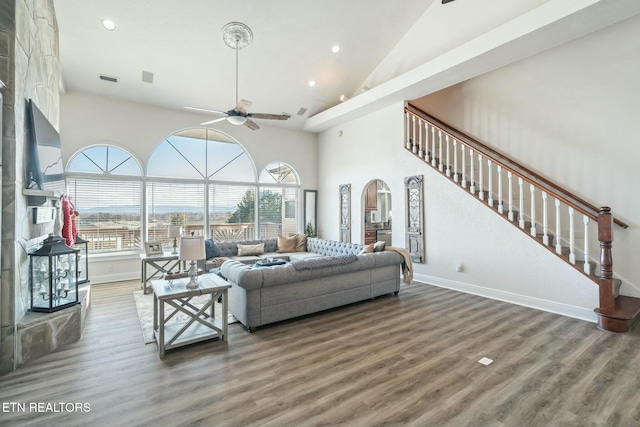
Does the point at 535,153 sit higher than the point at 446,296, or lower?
higher

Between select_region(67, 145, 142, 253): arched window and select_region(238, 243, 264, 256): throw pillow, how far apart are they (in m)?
2.24

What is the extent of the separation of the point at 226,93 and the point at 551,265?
6754 millimetres

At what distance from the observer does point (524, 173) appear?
532cm

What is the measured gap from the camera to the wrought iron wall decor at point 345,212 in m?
7.74

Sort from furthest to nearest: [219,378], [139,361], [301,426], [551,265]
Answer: [551,265]
[139,361]
[219,378]
[301,426]

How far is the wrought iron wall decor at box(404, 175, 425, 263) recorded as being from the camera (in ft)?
19.5

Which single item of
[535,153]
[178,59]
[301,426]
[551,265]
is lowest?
[301,426]

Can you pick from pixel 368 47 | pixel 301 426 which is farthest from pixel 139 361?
pixel 368 47

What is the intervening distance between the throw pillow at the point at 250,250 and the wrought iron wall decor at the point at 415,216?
3.30m

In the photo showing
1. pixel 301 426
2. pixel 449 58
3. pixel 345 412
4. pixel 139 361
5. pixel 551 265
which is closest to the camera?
pixel 301 426

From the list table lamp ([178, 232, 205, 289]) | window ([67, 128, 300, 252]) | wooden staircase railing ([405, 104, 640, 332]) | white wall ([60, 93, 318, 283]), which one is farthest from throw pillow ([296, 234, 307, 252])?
table lamp ([178, 232, 205, 289])

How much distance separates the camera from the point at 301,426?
1.94 m

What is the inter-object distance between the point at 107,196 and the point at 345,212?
5.42 m

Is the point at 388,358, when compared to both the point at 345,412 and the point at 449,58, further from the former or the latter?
the point at 449,58
